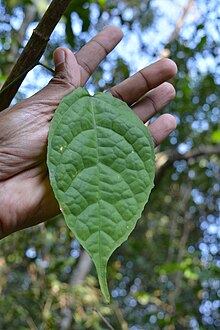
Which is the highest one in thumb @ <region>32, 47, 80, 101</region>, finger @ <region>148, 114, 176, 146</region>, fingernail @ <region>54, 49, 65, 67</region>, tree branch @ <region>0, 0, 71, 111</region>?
tree branch @ <region>0, 0, 71, 111</region>

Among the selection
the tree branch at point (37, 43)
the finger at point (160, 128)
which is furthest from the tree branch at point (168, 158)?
the tree branch at point (37, 43)

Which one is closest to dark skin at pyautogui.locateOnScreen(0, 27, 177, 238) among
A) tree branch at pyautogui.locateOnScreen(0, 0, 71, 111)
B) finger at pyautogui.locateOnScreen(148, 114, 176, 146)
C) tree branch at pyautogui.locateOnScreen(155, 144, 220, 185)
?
tree branch at pyautogui.locateOnScreen(0, 0, 71, 111)

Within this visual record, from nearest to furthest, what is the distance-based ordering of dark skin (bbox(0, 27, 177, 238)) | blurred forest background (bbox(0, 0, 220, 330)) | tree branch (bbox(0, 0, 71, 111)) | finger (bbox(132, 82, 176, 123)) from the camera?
tree branch (bbox(0, 0, 71, 111))
dark skin (bbox(0, 27, 177, 238))
finger (bbox(132, 82, 176, 123))
blurred forest background (bbox(0, 0, 220, 330))

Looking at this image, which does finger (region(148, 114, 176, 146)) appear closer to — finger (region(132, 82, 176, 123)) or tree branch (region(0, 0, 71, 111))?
finger (region(132, 82, 176, 123))

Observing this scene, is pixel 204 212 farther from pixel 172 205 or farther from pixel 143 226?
pixel 143 226

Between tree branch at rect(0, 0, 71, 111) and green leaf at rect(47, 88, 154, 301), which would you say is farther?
tree branch at rect(0, 0, 71, 111)

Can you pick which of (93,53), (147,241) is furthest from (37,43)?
(147,241)
